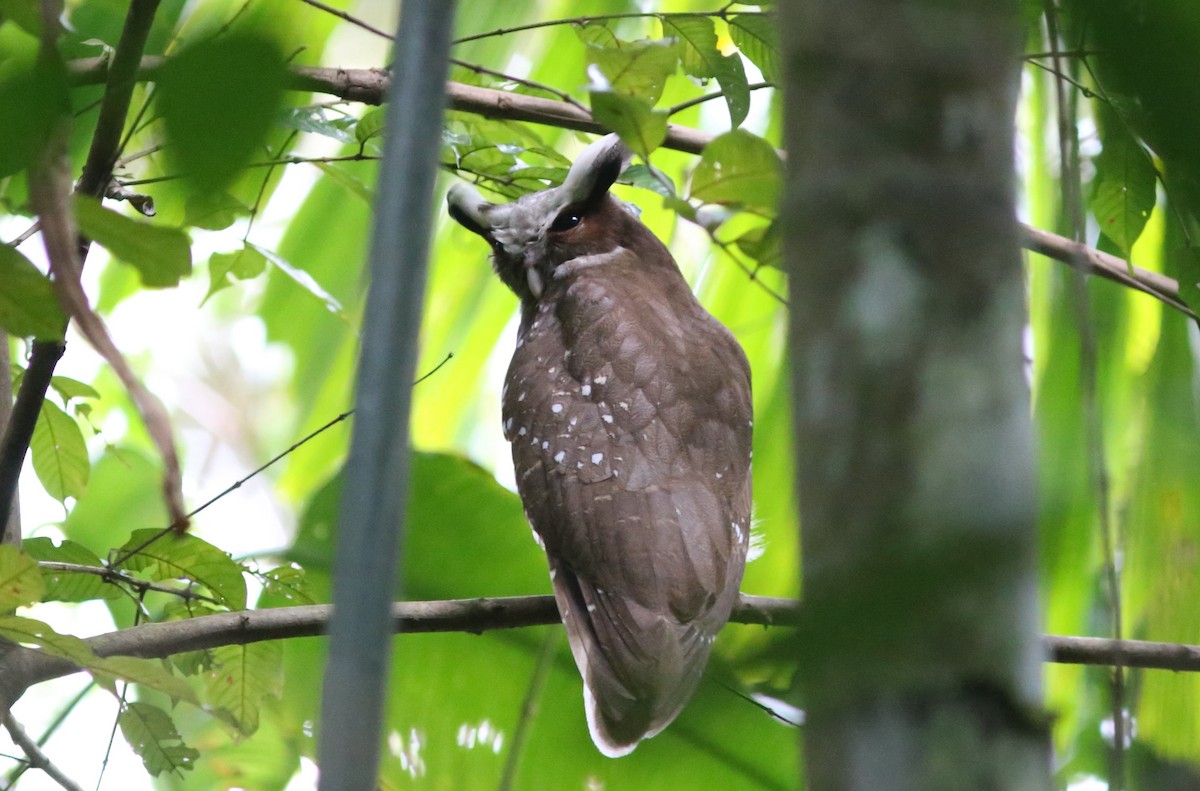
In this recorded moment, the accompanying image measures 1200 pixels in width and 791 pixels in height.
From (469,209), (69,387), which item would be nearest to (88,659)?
(69,387)

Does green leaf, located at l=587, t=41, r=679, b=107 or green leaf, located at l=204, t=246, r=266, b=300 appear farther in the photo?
green leaf, located at l=204, t=246, r=266, b=300

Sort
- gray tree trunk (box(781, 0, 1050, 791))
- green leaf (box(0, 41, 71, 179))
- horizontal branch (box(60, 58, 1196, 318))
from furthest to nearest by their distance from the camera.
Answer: horizontal branch (box(60, 58, 1196, 318)) < green leaf (box(0, 41, 71, 179)) < gray tree trunk (box(781, 0, 1050, 791))

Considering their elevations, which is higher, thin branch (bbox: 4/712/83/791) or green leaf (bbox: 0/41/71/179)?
green leaf (bbox: 0/41/71/179)

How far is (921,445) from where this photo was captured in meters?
0.39

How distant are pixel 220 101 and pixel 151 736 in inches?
39.7

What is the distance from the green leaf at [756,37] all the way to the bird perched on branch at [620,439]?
0.47m

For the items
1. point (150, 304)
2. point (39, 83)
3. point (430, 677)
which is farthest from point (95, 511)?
point (39, 83)

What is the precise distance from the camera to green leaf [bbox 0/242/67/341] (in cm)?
78

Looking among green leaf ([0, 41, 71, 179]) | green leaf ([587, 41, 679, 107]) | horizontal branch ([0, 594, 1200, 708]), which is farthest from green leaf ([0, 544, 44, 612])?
green leaf ([587, 41, 679, 107])

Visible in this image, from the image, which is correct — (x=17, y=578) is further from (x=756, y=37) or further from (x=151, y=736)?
(x=756, y=37)

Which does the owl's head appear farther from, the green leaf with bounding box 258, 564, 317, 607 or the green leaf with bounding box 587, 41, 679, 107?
the green leaf with bounding box 587, 41, 679, 107

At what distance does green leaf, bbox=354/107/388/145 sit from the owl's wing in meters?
0.57

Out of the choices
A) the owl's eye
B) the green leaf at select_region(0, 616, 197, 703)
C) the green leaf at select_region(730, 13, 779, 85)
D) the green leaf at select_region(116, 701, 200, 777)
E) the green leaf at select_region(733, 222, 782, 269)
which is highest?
the owl's eye

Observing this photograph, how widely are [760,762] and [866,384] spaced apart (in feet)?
4.21
